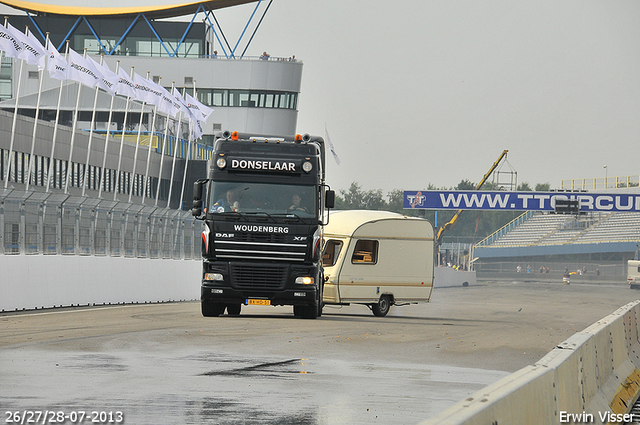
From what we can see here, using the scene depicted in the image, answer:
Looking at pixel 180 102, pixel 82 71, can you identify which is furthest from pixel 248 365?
pixel 180 102

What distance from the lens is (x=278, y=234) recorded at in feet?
60.5

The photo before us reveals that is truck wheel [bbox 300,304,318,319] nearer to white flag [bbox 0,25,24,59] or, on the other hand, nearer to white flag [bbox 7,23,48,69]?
white flag [bbox 0,25,24,59]

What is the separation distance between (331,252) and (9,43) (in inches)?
582

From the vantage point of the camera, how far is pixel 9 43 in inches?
1276

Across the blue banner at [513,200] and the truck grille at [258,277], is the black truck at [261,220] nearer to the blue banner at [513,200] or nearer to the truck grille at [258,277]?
the truck grille at [258,277]

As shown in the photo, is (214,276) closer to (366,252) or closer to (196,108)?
(366,252)

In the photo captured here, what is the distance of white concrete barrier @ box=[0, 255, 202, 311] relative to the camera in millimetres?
21109

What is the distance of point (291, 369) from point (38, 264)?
12386 mm

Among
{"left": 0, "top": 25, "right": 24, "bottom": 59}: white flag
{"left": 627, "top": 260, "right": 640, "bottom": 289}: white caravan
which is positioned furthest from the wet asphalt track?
{"left": 627, "top": 260, "right": 640, "bottom": 289}: white caravan

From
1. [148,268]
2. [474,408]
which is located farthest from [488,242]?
[474,408]

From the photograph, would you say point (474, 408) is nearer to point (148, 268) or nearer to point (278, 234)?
point (278, 234)

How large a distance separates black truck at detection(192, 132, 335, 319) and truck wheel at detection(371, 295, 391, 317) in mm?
6498

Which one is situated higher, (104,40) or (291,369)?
(104,40)

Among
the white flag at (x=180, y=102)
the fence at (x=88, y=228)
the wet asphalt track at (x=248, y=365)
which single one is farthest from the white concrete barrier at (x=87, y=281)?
the white flag at (x=180, y=102)
